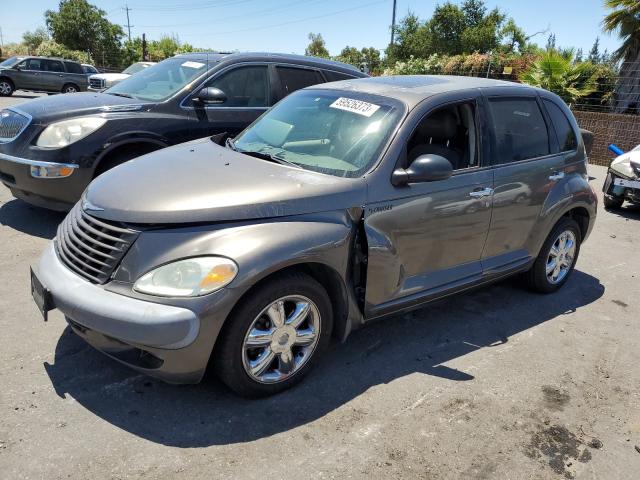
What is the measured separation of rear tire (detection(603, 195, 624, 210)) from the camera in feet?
28.2

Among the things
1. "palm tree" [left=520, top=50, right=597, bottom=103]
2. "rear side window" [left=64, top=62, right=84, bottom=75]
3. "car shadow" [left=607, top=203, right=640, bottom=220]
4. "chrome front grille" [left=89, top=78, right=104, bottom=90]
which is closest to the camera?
"car shadow" [left=607, top=203, right=640, bottom=220]

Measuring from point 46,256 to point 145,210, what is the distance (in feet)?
2.68

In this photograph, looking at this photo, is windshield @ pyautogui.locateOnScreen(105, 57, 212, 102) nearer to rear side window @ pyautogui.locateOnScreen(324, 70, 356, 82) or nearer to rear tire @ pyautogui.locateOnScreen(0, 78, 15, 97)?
rear side window @ pyautogui.locateOnScreen(324, 70, 356, 82)

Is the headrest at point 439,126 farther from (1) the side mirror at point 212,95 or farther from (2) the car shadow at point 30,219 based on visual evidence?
(2) the car shadow at point 30,219

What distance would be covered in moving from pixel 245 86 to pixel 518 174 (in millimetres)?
3336

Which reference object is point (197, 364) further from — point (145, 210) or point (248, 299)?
point (145, 210)

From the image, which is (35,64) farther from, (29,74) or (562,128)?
(562,128)

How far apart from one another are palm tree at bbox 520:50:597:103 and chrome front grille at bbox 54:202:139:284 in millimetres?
14851

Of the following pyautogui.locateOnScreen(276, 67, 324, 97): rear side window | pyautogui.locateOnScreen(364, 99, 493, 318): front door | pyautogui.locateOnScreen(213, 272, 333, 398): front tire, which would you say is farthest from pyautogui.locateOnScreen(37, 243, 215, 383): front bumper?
pyautogui.locateOnScreen(276, 67, 324, 97): rear side window

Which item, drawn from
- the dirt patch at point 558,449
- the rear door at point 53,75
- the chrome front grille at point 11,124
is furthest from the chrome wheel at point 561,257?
the rear door at point 53,75

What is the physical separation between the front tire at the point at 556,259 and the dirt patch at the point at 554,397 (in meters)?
1.51

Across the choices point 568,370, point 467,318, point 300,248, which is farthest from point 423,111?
point 568,370

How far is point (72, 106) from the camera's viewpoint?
17.7 ft

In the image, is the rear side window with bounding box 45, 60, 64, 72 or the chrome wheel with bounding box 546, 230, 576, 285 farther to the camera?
the rear side window with bounding box 45, 60, 64, 72
